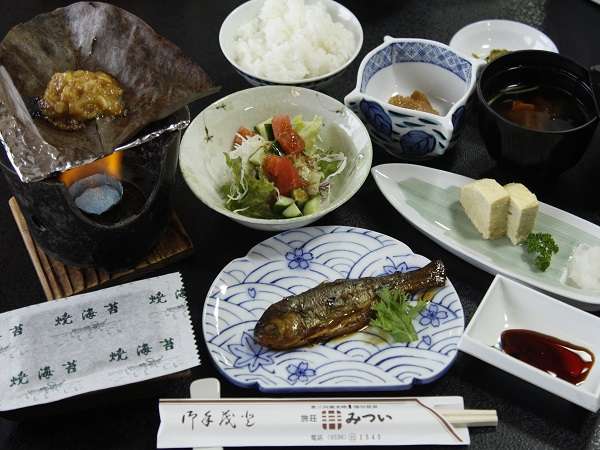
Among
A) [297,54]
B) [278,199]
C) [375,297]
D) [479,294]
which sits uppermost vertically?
[297,54]

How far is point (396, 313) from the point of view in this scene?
1917 mm

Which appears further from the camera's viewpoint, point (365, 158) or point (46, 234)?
point (365, 158)

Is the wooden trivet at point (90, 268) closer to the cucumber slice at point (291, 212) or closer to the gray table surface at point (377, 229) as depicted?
the gray table surface at point (377, 229)

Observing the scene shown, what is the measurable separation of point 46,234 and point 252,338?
0.68m

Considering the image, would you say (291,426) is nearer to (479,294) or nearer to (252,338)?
(252,338)

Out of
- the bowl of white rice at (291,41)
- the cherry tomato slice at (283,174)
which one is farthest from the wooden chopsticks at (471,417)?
the bowl of white rice at (291,41)

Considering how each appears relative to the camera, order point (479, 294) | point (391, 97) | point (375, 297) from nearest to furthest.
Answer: point (375, 297), point (479, 294), point (391, 97)

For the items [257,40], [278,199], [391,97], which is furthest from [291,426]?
[257,40]

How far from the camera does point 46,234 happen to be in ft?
6.45

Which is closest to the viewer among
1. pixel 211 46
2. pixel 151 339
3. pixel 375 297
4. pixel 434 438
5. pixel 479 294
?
pixel 434 438

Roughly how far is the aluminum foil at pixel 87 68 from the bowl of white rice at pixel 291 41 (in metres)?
0.52

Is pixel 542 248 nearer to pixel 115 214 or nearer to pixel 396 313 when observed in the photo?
pixel 396 313

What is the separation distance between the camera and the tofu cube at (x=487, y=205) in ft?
6.86

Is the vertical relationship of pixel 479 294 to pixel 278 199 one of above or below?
below
